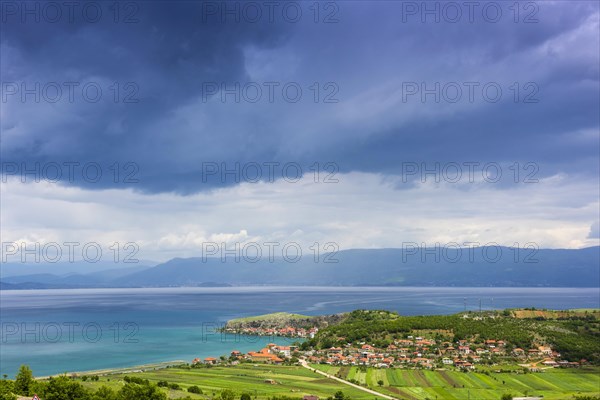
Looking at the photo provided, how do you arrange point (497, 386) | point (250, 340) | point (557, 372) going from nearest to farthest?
point (497, 386), point (557, 372), point (250, 340)

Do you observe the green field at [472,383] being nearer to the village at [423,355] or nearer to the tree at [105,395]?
the village at [423,355]

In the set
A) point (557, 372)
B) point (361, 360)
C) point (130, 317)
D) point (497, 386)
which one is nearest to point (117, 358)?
point (361, 360)

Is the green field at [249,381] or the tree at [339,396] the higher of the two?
the tree at [339,396]

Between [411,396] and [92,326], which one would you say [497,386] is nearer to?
[411,396]

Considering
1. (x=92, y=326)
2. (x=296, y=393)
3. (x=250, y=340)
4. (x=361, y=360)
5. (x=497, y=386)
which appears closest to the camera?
(x=296, y=393)

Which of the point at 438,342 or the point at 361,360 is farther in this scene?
the point at 438,342

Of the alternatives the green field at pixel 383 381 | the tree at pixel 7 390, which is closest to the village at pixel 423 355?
the green field at pixel 383 381
